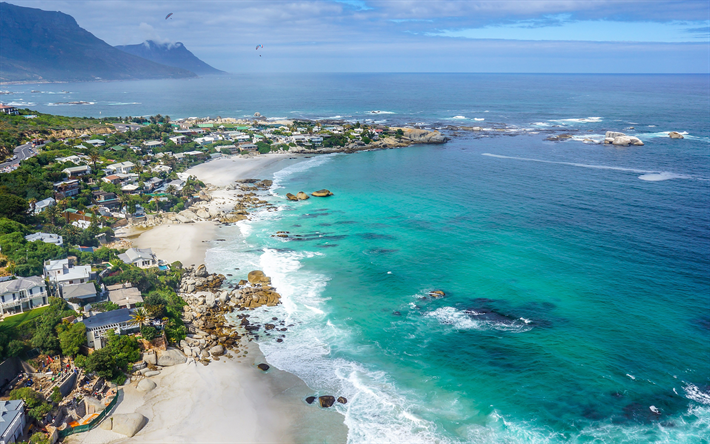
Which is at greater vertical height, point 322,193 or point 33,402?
point 322,193

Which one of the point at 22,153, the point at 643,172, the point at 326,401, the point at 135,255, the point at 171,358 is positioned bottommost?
the point at 326,401

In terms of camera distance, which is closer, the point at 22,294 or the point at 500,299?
the point at 22,294

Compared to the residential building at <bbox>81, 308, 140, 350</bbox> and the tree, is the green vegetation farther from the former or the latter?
the residential building at <bbox>81, 308, 140, 350</bbox>

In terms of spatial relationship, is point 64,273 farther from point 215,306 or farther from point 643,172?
point 643,172

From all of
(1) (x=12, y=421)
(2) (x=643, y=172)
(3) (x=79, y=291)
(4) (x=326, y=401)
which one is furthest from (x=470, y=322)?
(2) (x=643, y=172)

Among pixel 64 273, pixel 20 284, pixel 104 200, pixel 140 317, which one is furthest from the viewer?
pixel 104 200
